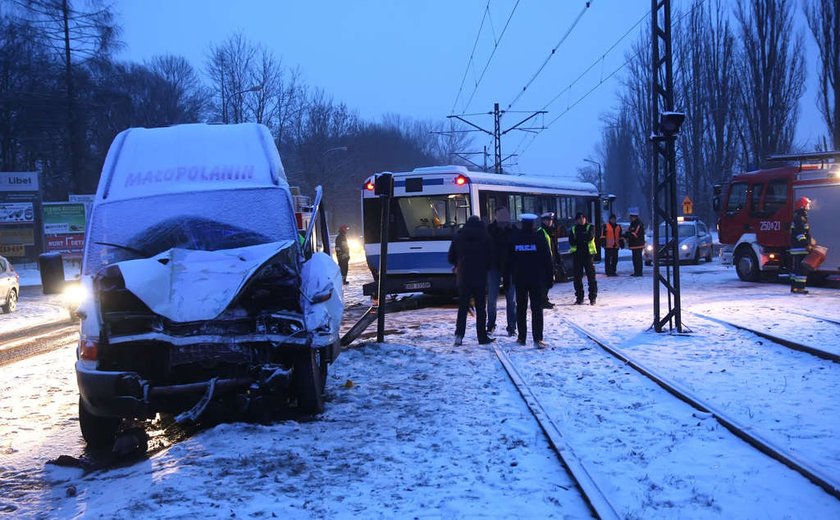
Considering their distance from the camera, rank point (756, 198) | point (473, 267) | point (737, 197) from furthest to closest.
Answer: point (737, 197), point (756, 198), point (473, 267)

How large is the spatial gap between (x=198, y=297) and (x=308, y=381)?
1236 mm

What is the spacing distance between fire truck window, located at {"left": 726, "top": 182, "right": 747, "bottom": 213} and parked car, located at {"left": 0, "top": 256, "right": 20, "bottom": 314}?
63.5ft

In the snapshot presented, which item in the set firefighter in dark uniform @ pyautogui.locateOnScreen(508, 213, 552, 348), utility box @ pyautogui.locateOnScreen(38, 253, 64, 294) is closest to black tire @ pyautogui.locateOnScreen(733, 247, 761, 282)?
firefighter in dark uniform @ pyautogui.locateOnScreen(508, 213, 552, 348)

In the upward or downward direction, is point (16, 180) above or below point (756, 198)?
above

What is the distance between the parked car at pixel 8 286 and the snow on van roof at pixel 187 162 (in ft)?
44.9

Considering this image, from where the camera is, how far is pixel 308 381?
246 inches

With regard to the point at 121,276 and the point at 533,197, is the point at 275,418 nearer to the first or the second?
the point at 121,276

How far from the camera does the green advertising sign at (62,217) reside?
31516 mm

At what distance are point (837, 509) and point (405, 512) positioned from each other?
7.96 feet

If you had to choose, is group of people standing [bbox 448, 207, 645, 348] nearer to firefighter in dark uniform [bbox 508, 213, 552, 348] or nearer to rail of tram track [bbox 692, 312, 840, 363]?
firefighter in dark uniform [bbox 508, 213, 552, 348]

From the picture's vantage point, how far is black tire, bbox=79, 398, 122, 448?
607cm

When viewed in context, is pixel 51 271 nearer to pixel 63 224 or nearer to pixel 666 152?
pixel 666 152

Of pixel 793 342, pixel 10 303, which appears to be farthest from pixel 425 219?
pixel 10 303

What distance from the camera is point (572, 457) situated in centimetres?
521
